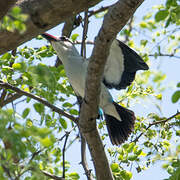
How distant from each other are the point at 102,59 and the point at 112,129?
5.90ft

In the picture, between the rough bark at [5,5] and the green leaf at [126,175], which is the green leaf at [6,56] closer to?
the rough bark at [5,5]

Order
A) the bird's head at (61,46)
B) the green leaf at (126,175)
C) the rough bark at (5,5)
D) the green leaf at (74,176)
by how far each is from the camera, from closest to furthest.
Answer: the rough bark at (5,5) < the green leaf at (126,175) < the green leaf at (74,176) < the bird's head at (61,46)

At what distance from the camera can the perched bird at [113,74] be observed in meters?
4.11

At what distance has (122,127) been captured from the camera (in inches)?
167

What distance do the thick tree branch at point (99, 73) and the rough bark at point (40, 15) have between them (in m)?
0.25

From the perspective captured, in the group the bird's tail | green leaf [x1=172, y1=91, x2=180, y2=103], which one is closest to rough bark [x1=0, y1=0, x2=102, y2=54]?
green leaf [x1=172, y1=91, x2=180, y2=103]

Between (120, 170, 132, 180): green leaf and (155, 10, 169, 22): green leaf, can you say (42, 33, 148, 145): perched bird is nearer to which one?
(155, 10, 169, 22): green leaf

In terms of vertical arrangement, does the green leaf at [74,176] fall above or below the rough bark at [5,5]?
below

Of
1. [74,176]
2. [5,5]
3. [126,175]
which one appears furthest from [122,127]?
[5,5]

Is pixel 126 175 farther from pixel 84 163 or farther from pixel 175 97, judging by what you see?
pixel 175 97

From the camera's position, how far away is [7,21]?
1.68m

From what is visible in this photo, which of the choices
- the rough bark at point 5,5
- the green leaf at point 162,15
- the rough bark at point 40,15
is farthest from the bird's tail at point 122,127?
the rough bark at point 5,5

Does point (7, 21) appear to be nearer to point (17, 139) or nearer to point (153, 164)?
point (17, 139)

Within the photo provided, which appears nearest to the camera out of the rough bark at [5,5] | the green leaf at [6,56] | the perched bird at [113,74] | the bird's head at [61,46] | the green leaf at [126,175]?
the rough bark at [5,5]
